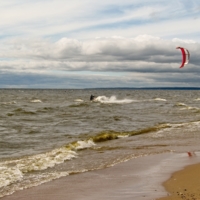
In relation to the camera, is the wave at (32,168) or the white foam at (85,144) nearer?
the wave at (32,168)

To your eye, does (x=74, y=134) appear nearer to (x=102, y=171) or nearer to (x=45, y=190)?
(x=102, y=171)

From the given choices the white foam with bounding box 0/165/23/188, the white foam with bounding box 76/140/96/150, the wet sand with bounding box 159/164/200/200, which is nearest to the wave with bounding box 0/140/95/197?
the white foam with bounding box 0/165/23/188

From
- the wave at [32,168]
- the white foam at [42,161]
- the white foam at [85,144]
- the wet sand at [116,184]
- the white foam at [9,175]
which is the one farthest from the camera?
the white foam at [85,144]

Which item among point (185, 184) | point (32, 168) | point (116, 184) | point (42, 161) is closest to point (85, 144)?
point (42, 161)

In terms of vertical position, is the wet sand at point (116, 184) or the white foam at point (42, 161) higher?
the wet sand at point (116, 184)

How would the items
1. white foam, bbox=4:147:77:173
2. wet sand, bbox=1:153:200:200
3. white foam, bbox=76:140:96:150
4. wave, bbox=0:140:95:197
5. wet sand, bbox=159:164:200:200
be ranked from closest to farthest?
wet sand, bbox=159:164:200:200 → wet sand, bbox=1:153:200:200 → wave, bbox=0:140:95:197 → white foam, bbox=4:147:77:173 → white foam, bbox=76:140:96:150

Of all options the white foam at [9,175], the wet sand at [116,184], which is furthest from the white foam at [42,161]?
the wet sand at [116,184]

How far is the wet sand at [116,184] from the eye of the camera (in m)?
8.21

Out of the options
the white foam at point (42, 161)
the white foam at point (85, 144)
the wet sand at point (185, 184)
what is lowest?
the white foam at point (85, 144)

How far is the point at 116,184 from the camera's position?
927cm

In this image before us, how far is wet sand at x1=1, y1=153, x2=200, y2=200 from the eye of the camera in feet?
26.9

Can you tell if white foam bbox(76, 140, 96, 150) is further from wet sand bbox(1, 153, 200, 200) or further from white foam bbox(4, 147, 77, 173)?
wet sand bbox(1, 153, 200, 200)

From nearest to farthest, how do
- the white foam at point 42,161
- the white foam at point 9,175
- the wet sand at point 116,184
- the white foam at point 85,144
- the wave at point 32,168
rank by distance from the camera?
1. the wet sand at point 116,184
2. the white foam at point 9,175
3. the wave at point 32,168
4. the white foam at point 42,161
5. the white foam at point 85,144

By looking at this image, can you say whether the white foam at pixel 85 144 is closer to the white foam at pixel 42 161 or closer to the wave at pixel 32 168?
the wave at pixel 32 168
